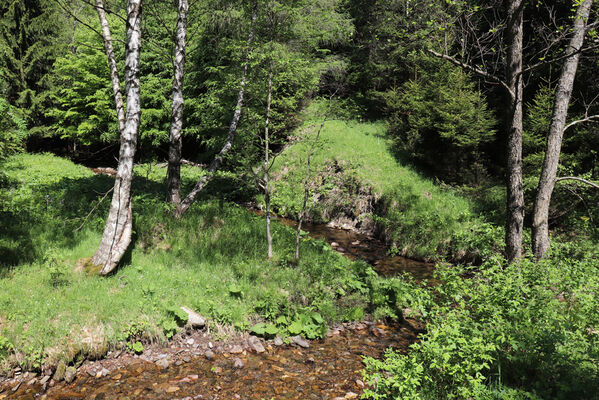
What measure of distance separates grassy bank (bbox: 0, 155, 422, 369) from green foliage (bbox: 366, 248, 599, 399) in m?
2.92

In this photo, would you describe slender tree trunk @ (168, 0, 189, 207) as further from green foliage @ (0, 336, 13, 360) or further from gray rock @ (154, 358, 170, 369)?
green foliage @ (0, 336, 13, 360)

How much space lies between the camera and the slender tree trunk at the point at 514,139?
654cm

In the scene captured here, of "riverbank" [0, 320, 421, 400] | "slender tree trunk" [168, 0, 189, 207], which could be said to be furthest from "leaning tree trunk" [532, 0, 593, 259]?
"slender tree trunk" [168, 0, 189, 207]

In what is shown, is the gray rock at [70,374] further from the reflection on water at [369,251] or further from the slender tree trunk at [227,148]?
the reflection on water at [369,251]

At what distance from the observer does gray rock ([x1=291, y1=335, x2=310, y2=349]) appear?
629 centimetres

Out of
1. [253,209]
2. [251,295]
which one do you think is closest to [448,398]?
[251,295]

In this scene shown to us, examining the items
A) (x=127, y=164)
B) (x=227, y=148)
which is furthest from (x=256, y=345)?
(x=227, y=148)

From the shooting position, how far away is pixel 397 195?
46.1 ft

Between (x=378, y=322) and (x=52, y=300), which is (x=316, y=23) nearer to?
(x=378, y=322)

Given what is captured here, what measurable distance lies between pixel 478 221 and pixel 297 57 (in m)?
8.23

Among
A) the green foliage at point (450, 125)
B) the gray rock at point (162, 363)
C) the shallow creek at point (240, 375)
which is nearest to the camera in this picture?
the shallow creek at point (240, 375)

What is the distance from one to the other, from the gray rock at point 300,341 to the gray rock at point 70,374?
12.2ft

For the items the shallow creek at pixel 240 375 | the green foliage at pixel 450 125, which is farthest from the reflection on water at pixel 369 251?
the green foliage at pixel 450 125

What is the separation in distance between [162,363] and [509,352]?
5298 millimetres
